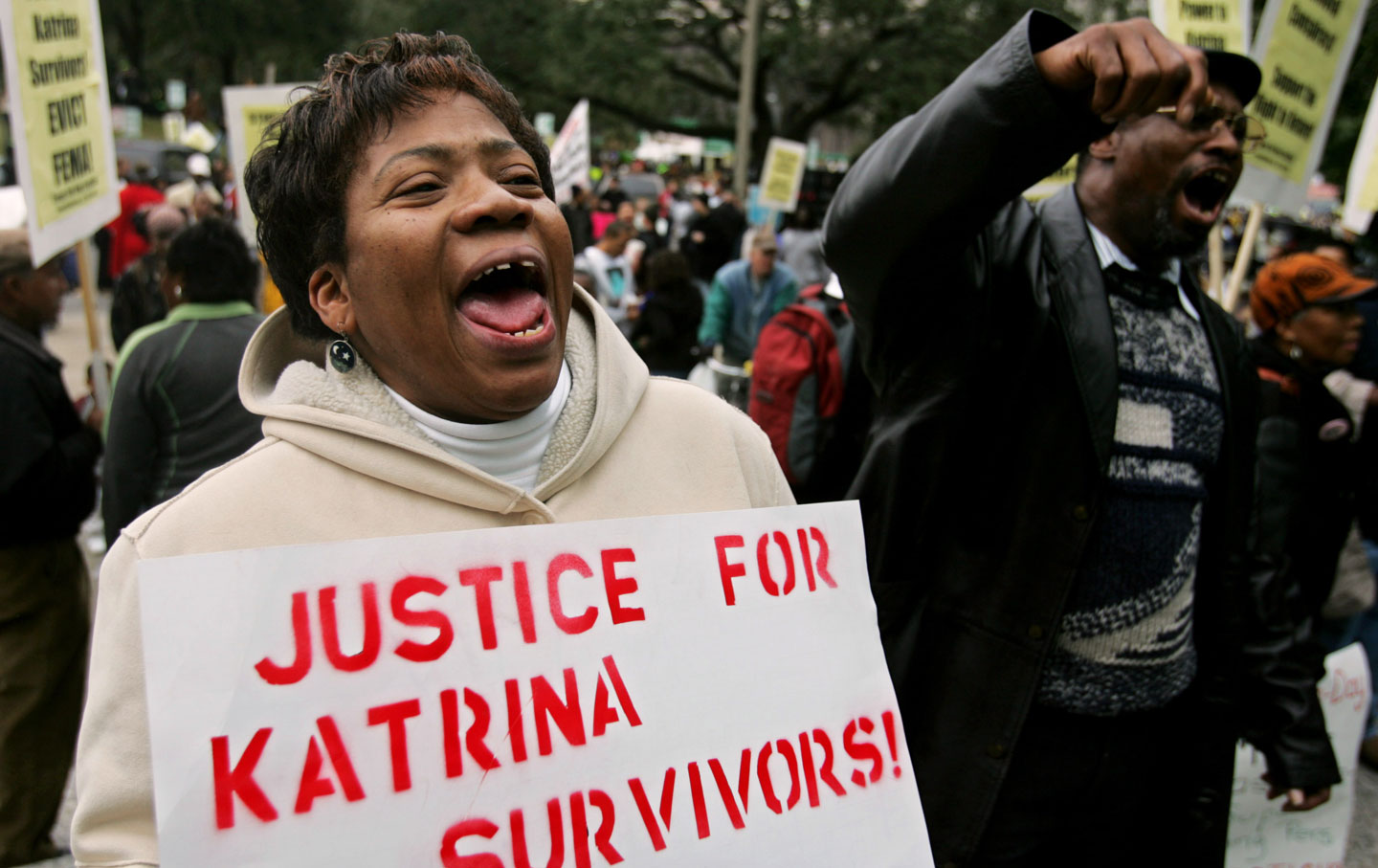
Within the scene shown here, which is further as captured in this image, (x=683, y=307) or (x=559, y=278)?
(x=683, y=307)

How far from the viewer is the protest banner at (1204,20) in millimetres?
3764

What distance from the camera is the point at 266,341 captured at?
4.95 feet

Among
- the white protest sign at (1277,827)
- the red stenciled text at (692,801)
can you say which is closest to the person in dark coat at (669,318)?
the white protest sign at (1277,827)

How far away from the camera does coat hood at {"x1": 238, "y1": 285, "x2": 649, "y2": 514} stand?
4.32 feet

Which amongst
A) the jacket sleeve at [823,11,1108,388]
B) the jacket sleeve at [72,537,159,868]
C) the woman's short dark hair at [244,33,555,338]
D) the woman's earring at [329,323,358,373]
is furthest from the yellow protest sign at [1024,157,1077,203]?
the jacket sleeve at [72,537,159,868]

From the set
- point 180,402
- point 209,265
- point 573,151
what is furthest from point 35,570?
point 573,151

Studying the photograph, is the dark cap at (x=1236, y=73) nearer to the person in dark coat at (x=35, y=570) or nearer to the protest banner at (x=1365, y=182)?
the protest banner at (x=1365, y=182)

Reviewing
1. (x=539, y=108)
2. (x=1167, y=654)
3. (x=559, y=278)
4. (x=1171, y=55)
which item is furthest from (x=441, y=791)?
(x=539, y=108)

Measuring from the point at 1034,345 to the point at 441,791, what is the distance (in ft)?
4.78

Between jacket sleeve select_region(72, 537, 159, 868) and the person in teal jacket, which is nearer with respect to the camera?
jacket sleeve select_region(72, 537, 159, 868)

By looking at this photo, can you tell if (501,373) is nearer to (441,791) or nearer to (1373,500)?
(441,791)

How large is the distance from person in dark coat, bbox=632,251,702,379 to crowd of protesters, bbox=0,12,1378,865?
9.94 feet

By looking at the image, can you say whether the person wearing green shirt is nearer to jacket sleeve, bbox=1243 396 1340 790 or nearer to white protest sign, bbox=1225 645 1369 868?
jacket sleeve, bbox=1243 396 1340 790

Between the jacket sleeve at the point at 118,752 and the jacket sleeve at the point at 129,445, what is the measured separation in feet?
7.65
